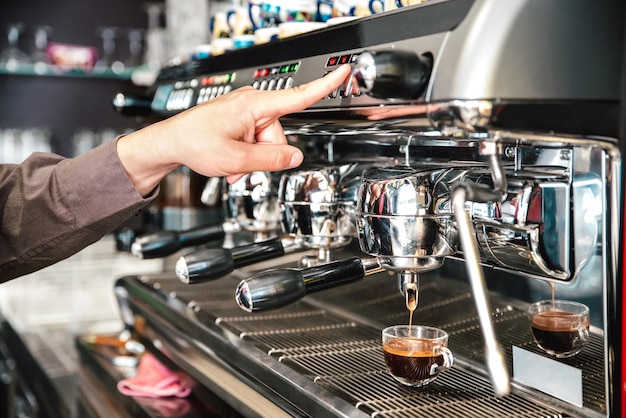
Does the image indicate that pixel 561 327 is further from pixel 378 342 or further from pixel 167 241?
pixel 167 241

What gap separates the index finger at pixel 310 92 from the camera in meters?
0.82

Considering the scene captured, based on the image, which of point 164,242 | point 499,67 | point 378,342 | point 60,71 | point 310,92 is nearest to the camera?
point 499,67

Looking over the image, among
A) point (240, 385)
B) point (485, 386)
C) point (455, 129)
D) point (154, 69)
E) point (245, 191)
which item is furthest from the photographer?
point (154, 69)

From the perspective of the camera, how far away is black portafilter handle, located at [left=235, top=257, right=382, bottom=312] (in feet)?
3.00

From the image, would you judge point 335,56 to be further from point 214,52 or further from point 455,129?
point 214,52

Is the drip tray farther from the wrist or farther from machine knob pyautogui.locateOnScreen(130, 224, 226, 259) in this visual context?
the wrist

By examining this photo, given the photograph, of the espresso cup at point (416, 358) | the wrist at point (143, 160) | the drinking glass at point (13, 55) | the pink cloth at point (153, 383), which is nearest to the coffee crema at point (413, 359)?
the espresso cup at point (416, 358)

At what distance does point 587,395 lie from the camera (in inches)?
34.4

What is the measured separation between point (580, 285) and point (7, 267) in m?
0.82

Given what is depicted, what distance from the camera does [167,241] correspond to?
4.44 ft

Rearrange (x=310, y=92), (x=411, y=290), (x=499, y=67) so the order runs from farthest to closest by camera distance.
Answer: (x=411, y=290)
(x=310, y=92)
(x=499, y=67)

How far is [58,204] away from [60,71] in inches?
89.1

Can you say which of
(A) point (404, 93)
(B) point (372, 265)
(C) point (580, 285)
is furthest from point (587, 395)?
(A) point (404, 93)

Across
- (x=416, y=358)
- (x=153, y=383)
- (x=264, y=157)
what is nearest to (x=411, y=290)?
(x=416, y=358)
